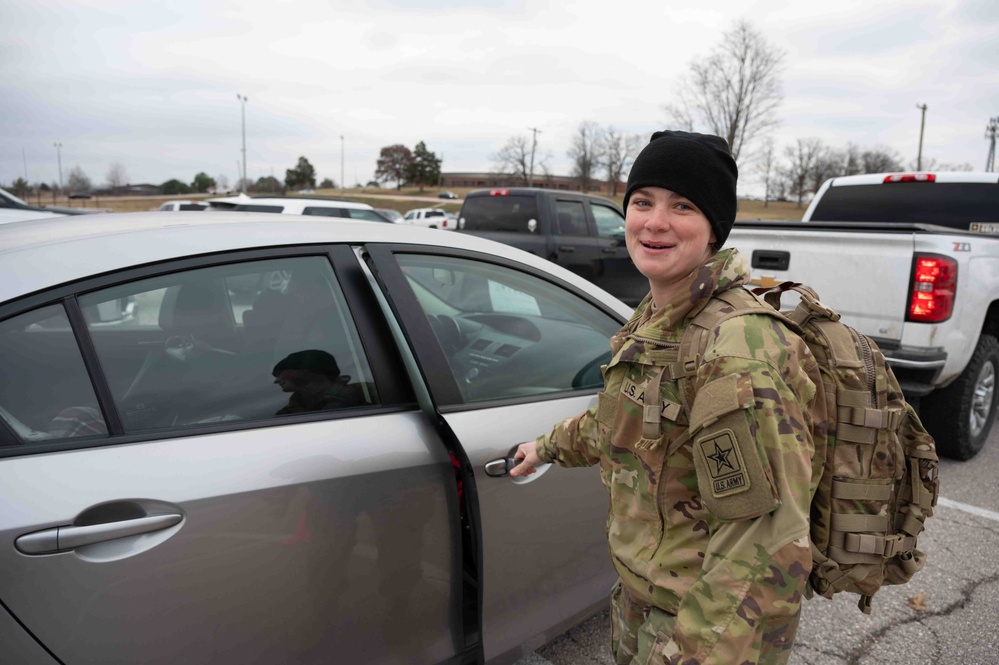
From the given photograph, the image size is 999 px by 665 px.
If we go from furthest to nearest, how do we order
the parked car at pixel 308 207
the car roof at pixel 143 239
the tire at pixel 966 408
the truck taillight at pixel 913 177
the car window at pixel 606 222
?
the parked car at pixel 308 207, the car window at pixel 606 222, the truck taillight at pixel 913 177, the tire at pixel 966 408, the car roof at pixel 143 239

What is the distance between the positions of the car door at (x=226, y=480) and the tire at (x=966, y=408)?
4131 mm

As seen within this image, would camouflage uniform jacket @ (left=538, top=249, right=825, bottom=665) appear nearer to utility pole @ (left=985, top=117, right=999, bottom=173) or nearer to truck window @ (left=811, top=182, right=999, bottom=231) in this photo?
truck window @ (left=811, top=182, right=999, bottom=231)

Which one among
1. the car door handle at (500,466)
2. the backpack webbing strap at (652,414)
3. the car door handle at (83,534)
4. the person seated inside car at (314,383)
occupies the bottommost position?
the car door handle at (500,466)

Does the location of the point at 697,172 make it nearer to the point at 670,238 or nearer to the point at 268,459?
the point at 670,238

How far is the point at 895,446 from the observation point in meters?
1.31

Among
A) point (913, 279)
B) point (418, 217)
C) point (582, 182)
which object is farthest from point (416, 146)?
point (913, 279)

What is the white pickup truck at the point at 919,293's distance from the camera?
4.14 meters

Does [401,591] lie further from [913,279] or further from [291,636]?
[913,279]

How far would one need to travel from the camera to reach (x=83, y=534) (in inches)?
51.5

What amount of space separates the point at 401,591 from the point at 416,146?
102 metres

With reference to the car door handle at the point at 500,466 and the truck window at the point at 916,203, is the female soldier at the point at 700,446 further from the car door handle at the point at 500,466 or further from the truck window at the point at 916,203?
the truck window at the point at 916,203

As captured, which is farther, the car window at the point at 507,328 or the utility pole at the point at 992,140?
the utility pole at the point at 992,140

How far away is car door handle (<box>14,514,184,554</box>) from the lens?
126cm

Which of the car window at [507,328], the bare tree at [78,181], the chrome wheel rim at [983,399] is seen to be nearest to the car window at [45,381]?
the car window at [507,328]
